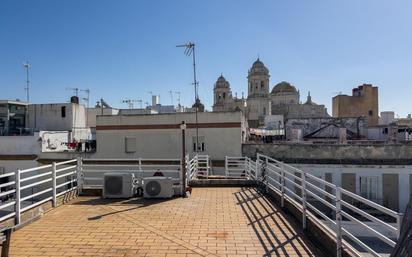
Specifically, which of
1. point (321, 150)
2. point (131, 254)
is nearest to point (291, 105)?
point (321, 150)

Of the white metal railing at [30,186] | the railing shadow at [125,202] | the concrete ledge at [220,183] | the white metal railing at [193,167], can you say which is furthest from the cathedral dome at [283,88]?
the railing shadow at [125,202]

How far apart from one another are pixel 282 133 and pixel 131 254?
39.1 metres

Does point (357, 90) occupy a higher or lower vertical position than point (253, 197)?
higher

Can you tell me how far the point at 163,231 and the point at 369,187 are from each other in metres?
20.5

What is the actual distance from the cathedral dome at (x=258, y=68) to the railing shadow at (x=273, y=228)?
68.9m

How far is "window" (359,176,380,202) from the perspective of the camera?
22.5m

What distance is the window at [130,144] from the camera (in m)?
29.5

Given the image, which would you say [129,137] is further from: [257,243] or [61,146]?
[257,243]

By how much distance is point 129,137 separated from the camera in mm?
29531

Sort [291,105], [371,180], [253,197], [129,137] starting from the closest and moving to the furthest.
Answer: [253,197] → [371,180] → [129,137] → [291,105]

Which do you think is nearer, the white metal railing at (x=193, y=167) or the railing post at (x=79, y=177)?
the railing post at (x=79, y=177)

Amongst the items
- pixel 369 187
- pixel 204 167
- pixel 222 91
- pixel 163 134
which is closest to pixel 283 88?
pixel 222 91

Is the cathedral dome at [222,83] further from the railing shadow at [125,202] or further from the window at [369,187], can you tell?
the railing shadow at [125,202]

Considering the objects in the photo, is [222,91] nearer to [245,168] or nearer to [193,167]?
[245,168]
